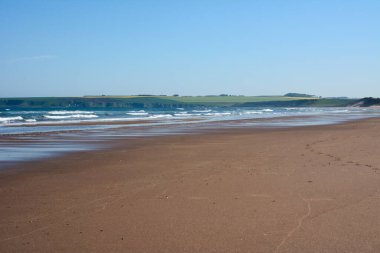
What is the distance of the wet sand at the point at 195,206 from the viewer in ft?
18.2

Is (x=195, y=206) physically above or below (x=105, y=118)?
above

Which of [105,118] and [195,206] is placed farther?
[105,118]

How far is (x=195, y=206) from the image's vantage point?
732 centimetres

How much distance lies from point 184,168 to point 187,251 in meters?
6.39

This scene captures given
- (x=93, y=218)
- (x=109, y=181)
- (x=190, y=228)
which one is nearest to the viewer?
(x=190, y=228)

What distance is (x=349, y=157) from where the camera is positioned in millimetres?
12953

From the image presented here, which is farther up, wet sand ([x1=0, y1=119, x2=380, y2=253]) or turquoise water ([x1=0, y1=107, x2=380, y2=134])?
wet sand ([x1=0, y1=119, x2=380, y2=253])

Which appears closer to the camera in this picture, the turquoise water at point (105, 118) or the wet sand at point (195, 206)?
the wet sand at point (195, 206)

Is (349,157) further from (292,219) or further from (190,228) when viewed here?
(190,228)

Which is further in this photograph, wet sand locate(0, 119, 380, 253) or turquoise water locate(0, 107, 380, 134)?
turquoise water locate(0, 107, 380, 134)

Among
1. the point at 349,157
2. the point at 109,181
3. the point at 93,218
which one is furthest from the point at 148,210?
the point at 349,157

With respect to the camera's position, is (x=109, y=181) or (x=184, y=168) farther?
Result: (x=184, y=168)

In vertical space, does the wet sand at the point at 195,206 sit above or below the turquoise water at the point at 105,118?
above

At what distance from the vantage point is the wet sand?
18.2 ft
